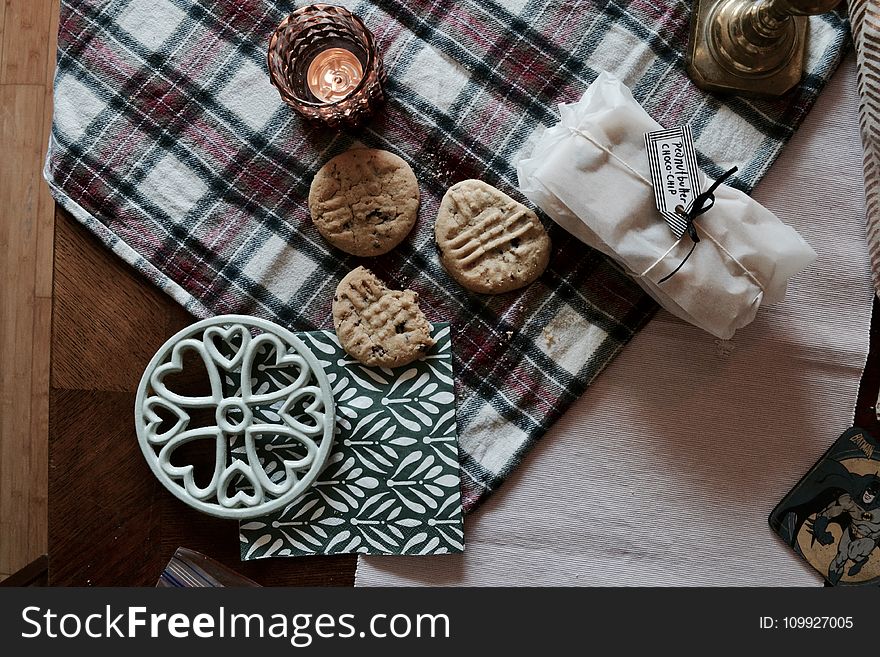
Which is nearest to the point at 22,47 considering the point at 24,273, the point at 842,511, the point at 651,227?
the point at 24,273

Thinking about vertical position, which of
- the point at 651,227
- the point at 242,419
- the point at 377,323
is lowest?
the point at 242,419

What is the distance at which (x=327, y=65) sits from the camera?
2.76ft

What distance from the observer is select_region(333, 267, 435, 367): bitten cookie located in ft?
2.74

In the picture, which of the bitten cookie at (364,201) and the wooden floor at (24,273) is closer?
the bitten cookie at (364,201)

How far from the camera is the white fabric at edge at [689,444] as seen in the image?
856 millimetres

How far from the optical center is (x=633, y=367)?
864mm

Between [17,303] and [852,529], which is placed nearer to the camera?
[852,529]

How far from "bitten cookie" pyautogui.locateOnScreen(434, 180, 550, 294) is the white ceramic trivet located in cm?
21

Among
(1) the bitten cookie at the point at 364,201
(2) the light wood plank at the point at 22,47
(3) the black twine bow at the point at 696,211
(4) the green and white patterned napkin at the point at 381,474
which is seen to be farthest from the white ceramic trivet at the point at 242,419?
(2) the light wood plank at the point at 22,47

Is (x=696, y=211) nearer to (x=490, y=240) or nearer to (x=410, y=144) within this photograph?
(x=490, y=240)

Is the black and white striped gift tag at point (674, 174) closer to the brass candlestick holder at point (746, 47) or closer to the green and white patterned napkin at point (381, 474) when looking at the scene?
the brass candlestick holder at point (746, 47)

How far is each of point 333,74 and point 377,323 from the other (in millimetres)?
294

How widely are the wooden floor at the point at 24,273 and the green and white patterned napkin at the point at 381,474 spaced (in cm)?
58

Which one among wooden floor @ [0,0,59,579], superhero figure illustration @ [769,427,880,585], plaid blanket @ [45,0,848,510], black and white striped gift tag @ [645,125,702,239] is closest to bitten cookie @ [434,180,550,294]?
plaid blanket @ [45,0,848,510]
